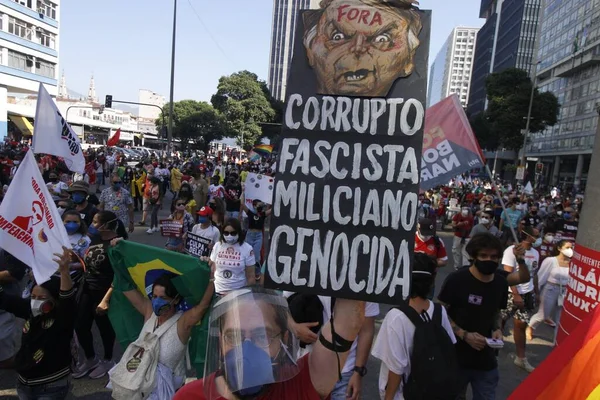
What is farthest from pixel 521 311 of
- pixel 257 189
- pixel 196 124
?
pixel 196 124

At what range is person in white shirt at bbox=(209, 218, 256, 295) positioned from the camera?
4.98 metres

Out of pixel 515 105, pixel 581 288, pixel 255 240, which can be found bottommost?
pixel 255 240

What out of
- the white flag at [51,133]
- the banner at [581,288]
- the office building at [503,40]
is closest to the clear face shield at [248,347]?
the banner at [581,288]

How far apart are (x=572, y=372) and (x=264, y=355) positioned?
1.25m

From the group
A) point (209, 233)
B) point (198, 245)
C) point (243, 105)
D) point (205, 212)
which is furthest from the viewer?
point (243, 105)

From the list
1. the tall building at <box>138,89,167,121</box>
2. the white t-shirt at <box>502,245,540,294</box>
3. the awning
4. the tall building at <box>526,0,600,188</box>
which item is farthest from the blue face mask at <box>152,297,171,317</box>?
the tall building at <box>138,89,167,121</box>

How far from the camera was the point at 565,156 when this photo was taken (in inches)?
2174

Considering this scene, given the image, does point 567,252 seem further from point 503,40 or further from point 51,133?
point 503,40

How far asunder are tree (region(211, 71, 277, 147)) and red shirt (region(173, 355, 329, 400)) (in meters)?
44.5

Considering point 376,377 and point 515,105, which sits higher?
point 515,105

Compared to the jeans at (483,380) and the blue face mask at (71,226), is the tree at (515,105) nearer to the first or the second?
the jeans at (483,380)

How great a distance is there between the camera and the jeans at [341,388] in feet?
10.6

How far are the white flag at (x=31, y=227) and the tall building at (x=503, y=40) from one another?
242 ft

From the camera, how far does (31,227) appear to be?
3.57 m
